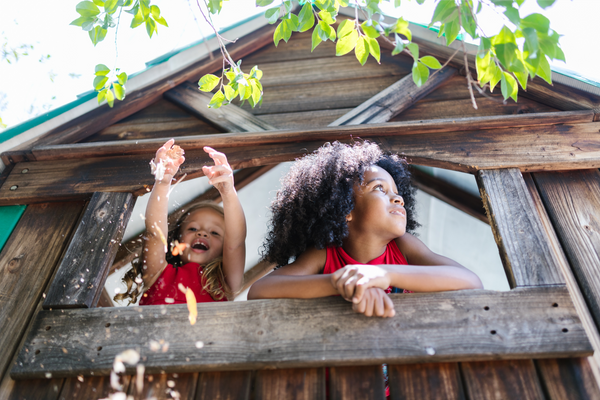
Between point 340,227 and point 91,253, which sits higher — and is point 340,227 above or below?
above

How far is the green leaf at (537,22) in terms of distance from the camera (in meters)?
1.38

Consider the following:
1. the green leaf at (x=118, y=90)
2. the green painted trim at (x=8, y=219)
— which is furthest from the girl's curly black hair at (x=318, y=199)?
the green painted trim at (x=8, y=219)

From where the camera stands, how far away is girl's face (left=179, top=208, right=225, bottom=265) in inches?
107

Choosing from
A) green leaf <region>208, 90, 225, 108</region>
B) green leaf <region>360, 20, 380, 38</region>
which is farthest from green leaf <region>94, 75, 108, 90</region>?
green leaf <region>360, 20, 380, 38</region>

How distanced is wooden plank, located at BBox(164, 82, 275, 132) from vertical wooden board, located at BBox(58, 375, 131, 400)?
58.3 inches

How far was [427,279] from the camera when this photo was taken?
1.69 metres

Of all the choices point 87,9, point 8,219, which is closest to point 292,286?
point 87,9

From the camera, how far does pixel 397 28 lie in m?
1.54

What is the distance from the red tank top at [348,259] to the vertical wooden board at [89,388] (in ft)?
3.19

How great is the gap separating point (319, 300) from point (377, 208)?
0.65 meters

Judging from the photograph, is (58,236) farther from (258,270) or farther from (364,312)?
(258,270)

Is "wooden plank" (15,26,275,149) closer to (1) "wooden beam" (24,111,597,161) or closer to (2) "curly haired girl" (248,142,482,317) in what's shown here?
(1) "wooden beam" (24,111,597,161)

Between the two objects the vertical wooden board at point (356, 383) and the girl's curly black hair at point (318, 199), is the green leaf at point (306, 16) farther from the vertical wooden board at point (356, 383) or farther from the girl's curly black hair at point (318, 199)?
the vertical wooden board at point (356, 383)

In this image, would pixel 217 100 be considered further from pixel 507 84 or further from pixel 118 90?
pixel 507 84
